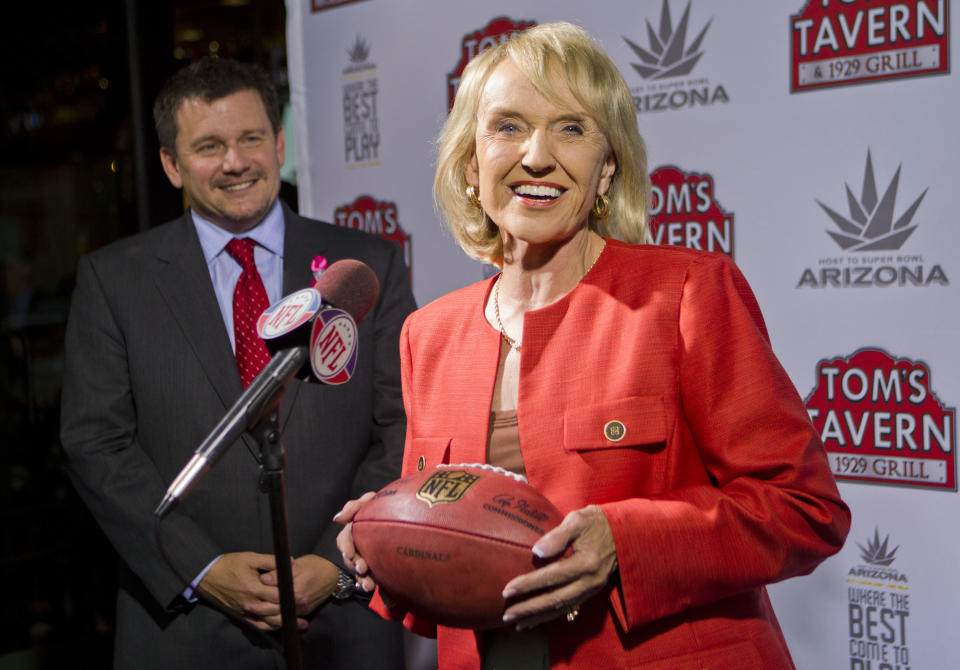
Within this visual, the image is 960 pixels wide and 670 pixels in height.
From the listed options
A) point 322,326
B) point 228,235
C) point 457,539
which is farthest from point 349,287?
point 228,235

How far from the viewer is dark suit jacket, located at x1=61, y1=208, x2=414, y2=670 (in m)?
1.90

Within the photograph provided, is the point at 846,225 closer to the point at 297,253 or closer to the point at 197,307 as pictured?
the point at 297,253

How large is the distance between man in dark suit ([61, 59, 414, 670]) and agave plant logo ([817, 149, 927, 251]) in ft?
3.20

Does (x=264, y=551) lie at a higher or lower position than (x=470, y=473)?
lower

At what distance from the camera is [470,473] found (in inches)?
46.5

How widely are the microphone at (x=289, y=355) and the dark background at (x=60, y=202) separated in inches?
93.8

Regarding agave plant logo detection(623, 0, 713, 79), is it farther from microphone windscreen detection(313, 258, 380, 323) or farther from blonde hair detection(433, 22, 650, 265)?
microphone windscreen detection(313, 258, 380, 323)

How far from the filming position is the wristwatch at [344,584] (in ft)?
6.30

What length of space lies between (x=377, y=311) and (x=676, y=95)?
2.83 feet

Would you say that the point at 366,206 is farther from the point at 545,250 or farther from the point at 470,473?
the point at 470,473

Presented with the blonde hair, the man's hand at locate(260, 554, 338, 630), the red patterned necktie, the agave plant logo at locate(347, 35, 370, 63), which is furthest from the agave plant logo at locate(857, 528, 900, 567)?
the agave plant logo at locate(347, 35, 370, 63)

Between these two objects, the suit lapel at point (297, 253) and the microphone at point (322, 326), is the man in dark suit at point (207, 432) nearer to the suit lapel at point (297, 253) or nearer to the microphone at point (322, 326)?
the suit lapel at point (297, 253)

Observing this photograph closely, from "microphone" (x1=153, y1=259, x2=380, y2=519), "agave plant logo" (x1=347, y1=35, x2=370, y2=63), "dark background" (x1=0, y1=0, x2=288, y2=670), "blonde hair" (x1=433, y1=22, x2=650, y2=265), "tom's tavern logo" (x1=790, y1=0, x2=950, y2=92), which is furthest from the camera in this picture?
"dark background" (x1=0, y1=0, x2=288, y2=670)

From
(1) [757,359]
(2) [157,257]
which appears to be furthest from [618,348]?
(2) [157,257]
